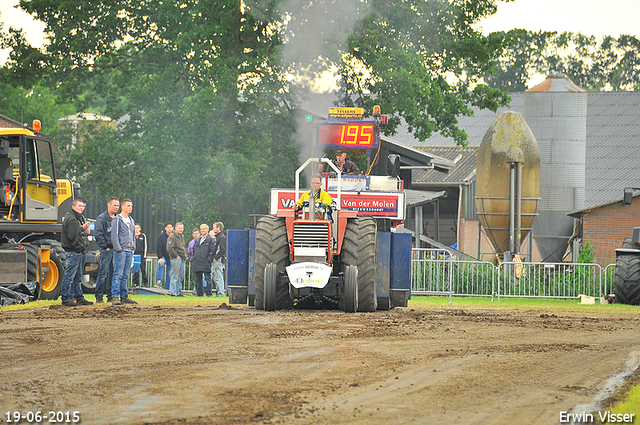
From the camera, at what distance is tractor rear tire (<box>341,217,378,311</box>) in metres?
13.7

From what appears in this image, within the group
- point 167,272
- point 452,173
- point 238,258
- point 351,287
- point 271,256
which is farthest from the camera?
point 452,173

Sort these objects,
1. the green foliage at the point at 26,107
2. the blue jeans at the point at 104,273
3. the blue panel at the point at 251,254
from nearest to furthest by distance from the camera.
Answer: the blue panel at the point at 251,254
the blue jeans at the point at 104,273
the green foliage at the point at 26,107

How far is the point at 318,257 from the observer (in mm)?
13508

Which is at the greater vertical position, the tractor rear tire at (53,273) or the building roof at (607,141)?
the building roof at (607,141)

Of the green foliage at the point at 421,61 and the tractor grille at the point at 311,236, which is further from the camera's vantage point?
the green foliage at the point at 421,61

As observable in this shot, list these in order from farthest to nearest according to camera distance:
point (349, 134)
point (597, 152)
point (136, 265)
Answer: point (597, 152)
point (136, 265)
point (349, 134)

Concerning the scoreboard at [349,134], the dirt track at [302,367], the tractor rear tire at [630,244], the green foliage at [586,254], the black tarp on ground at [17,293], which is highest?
the scoreboard at [349,134]

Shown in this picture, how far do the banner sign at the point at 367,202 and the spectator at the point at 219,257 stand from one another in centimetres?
294

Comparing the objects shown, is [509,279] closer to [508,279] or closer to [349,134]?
[508,279]

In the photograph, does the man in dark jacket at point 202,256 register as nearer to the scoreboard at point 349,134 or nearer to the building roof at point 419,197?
the scoreboard at point 349,134

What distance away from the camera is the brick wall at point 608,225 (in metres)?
27.9

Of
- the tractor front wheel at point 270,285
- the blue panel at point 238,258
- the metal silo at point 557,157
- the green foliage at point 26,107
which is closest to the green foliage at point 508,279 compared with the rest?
the blue panel at point 238,258

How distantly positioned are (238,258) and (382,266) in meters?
2.52

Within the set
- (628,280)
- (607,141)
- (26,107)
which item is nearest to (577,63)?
(607,141)
